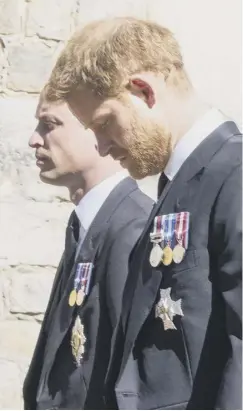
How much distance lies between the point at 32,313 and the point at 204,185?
1.26 m

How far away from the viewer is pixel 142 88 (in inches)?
66.2

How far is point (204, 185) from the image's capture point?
1.56 m

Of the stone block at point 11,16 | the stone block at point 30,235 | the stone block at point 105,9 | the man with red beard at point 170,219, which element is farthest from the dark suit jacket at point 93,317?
the stone block at point 11,16

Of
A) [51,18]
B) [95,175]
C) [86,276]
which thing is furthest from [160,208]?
[51,18]

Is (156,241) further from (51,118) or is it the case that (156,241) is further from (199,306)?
(51,118)

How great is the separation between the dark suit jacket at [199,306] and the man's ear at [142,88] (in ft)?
0.42

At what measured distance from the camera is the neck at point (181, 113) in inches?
64.4

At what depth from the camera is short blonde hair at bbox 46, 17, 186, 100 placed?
5.57 ft

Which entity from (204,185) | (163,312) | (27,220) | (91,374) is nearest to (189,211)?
(204,185)

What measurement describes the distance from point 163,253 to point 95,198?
1.70 feet

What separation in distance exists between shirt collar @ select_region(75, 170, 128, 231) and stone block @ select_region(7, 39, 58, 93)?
691 millimetres

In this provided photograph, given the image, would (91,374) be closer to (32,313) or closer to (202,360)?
(202,360)

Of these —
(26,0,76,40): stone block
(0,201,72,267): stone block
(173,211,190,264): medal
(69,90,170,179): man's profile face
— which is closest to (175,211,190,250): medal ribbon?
(173,211,190,264): medal

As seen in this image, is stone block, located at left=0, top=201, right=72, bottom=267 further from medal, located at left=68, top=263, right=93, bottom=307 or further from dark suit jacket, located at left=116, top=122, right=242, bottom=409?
dark suit jacket, located at left=116, top=122, right=242, bottom=409
